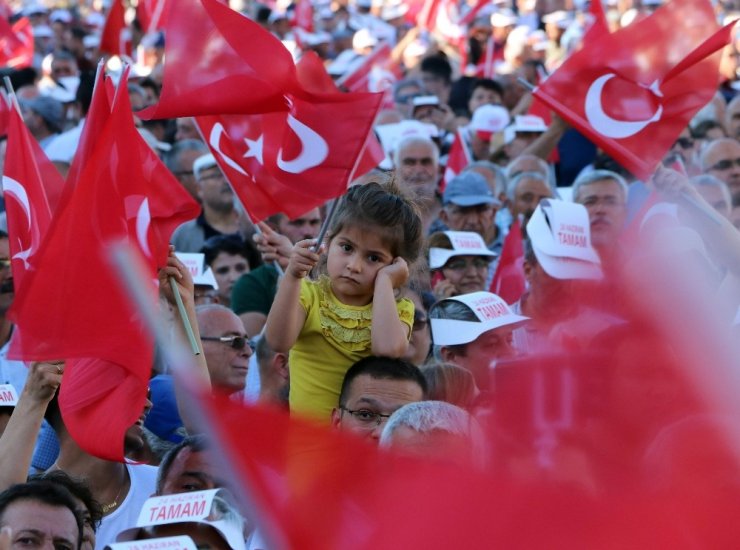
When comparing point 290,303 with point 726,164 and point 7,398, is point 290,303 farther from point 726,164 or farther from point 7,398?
point 726,164

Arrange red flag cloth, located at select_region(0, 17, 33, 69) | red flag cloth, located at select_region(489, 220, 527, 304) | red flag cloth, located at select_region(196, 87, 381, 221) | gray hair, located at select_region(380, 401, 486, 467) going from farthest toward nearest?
red flag cloth, located at select_region(0, 17, 33, 69), red flag cloth, located at select_region(489, 220, 527, 304), red flag cloth, located at select_region(196, 87, 381, 221), gray hair, located at select_region(380, 401, 486, 467)

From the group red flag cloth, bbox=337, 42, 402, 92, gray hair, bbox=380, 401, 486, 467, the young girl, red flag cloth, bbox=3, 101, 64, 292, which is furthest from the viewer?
red flag cloth, bbox=337, 42, 402, 92

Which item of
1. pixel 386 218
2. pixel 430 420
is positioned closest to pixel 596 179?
pixel 386 218

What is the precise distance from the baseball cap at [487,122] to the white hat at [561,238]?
187 inches

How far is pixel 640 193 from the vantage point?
8.58 metres

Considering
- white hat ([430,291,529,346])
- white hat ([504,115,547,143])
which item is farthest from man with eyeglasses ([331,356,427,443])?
white hat ([504,115,547,143])

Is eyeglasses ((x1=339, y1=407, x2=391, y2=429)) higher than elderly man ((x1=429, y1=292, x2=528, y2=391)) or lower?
higher

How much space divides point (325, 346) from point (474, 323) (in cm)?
127

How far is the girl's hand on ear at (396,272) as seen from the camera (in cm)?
479

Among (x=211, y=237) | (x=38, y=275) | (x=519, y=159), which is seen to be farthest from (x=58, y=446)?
(x=519, y=159)

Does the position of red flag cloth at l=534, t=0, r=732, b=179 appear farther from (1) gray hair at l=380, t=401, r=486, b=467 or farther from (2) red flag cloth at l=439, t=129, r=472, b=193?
(2) red flag cloth at l=439, t=129, r=472, b=193

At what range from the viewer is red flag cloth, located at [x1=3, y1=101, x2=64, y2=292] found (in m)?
5.29

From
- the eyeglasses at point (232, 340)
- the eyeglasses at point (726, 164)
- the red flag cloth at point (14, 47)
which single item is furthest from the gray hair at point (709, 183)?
the red flag cloth at point (14, 47)

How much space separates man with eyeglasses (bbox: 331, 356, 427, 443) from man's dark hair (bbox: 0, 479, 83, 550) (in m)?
0.86
